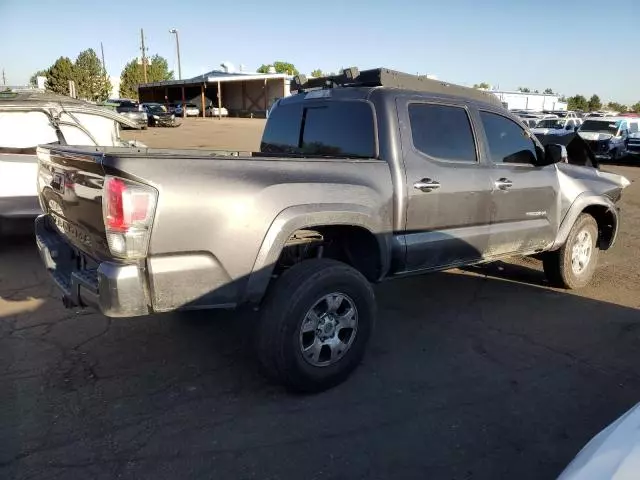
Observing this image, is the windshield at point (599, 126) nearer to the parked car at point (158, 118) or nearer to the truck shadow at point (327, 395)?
the truck shadow at point (327, 395)

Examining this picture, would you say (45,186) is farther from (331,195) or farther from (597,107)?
(597,107)

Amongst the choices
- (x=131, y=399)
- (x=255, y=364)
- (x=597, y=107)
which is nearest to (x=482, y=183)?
(x=255, y=364)

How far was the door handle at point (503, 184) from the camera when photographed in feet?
15.0

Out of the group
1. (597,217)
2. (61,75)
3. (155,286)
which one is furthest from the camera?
(61,75)

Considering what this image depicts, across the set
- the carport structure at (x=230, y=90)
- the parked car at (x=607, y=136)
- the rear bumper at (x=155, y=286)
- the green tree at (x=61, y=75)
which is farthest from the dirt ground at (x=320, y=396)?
the green tree at (x=61, y=75)

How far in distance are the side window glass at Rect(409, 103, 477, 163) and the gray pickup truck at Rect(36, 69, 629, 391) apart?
0.01 metres

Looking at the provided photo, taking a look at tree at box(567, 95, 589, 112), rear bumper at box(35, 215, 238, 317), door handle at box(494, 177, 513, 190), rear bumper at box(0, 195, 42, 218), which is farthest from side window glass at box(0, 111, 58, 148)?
tree at box(567, 95, 589, 112)

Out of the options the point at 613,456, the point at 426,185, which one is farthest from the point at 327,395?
the point at 613,456

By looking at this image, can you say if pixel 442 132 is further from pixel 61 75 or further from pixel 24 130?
pixel 61 75

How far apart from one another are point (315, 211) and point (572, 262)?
3.50 metres

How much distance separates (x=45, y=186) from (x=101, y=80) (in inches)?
2158

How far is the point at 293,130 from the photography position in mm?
4727

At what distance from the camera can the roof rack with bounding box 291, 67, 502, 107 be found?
419 cm

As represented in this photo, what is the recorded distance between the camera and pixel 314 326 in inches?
134
